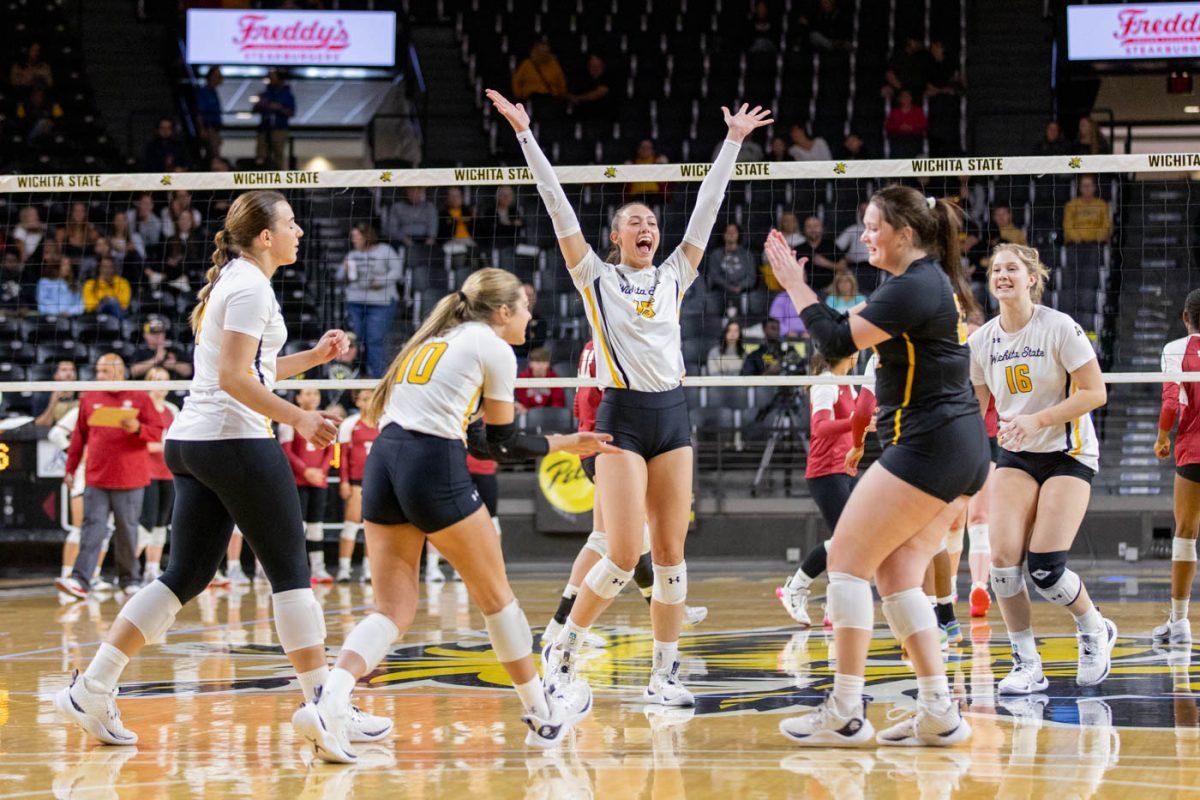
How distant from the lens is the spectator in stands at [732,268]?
50.5ft

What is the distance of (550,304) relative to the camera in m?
16.2

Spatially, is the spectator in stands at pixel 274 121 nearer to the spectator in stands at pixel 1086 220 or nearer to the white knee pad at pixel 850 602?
the spectator in stands at pixel 1086 220

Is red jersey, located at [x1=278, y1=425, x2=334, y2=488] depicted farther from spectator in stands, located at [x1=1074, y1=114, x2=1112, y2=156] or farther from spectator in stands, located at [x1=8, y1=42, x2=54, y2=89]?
spectator in stands, located at [x1=1074, y1=114, x2=1112, y2=156]

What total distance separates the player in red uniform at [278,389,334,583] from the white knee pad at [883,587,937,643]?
30.2ft

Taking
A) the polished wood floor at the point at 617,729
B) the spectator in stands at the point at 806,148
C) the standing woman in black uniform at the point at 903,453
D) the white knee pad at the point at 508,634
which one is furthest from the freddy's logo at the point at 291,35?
the white knee pad at the point at 508,634

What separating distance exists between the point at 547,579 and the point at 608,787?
8.78 m

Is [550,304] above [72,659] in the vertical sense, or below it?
above

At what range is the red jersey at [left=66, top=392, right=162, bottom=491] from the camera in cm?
1206

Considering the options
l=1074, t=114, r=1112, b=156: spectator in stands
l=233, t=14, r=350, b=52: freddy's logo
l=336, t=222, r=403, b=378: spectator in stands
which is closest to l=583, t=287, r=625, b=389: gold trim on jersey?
l=336, t=222, r=403, b=378: spectator in stands

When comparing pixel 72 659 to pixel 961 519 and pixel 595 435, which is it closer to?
pixel 595 435

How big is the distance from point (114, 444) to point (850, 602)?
880 centimetres

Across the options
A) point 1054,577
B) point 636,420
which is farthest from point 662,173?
point 1054,577

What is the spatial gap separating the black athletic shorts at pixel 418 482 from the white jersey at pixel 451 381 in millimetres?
55

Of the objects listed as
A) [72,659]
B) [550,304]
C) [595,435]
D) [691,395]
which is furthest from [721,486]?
[595,435]
